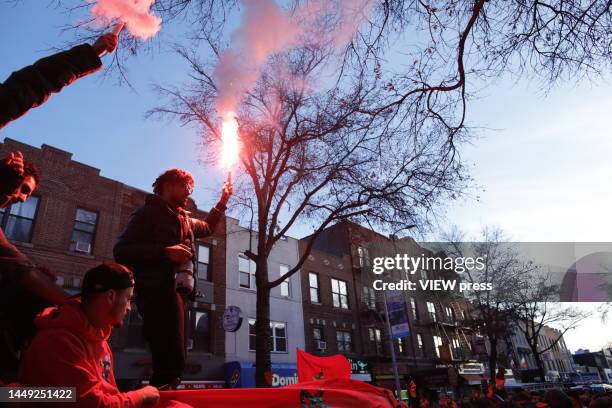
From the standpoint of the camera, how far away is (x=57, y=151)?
679 inches

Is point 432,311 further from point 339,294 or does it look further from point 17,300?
point 17,300

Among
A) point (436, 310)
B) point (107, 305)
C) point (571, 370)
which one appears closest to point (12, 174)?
point (107, 305)

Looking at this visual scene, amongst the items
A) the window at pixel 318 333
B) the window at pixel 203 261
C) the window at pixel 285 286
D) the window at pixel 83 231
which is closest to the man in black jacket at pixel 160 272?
the window at pixel 83 231

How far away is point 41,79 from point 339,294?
29025 mm

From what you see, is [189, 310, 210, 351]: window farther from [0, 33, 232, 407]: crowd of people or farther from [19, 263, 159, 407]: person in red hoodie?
[19, 263, 159, 407]: person in red hoodie

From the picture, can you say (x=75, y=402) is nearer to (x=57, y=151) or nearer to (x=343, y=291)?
(x=57, y=151)

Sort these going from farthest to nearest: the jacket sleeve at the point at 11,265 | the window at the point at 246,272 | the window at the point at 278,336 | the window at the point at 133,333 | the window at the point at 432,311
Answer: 1. the window at the point at 432,311
2. the window at the point at 246,272
3. the window at the point at 278,336
4. the window at the point at 133,333
5. the jacket sleeve at the point at 11,265

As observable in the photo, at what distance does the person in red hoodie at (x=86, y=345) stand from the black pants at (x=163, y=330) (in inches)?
16.2

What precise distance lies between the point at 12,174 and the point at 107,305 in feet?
3.32

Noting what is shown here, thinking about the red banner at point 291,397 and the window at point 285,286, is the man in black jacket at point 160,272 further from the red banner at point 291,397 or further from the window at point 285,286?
the window at point 285,286

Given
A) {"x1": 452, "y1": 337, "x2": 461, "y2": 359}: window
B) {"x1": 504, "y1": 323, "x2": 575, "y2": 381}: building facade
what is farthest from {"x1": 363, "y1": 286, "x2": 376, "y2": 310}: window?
{"x1": 504, "y1": 323, "x2": 575, "y2": 381}: building facade

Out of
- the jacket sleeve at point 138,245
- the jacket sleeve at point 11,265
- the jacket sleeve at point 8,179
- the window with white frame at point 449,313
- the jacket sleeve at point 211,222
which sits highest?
the window with white frame at point 449,313

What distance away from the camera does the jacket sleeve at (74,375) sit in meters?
1.59

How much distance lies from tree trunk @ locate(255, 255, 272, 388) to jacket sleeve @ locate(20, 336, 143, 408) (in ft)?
34.4
